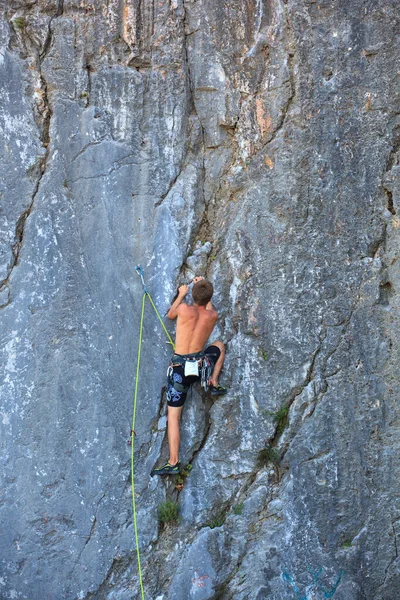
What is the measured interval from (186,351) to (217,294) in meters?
0.62

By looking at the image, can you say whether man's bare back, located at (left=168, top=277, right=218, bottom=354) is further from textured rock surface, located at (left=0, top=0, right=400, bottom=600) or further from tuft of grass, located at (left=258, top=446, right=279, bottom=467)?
tuft of grass, located at (left=258, top=446, right=279, bottom=467)

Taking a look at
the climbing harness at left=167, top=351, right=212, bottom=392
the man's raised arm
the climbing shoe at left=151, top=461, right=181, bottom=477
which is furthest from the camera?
the man's raised arm

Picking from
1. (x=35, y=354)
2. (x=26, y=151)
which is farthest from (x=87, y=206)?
(x=35, y=354)

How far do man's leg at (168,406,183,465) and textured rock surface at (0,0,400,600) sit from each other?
0.14m

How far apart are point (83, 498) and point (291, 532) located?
6.07 ft

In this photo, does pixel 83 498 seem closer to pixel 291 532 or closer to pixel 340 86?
pixel 291 532

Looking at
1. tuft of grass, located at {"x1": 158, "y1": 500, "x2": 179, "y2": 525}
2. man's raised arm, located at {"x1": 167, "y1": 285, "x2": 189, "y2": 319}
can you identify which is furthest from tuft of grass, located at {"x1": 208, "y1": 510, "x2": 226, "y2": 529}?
man's raised arm, located at {"x1": 167, "y1": 285, "x2": 189, "y2": 319}

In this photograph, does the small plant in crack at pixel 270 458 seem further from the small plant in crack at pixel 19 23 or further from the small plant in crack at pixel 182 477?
the small plant in crack at pixel 19 23

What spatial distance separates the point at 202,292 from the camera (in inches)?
241

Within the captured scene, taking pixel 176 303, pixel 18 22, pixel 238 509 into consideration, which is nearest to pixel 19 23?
pixel 18 22

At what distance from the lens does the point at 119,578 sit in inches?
242

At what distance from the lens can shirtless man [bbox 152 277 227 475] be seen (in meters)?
6.16

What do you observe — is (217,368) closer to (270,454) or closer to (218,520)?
(270,454)

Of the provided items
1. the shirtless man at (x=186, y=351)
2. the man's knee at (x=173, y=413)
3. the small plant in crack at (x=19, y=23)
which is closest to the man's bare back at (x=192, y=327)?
the shirtless man at (x=186, y=351)
